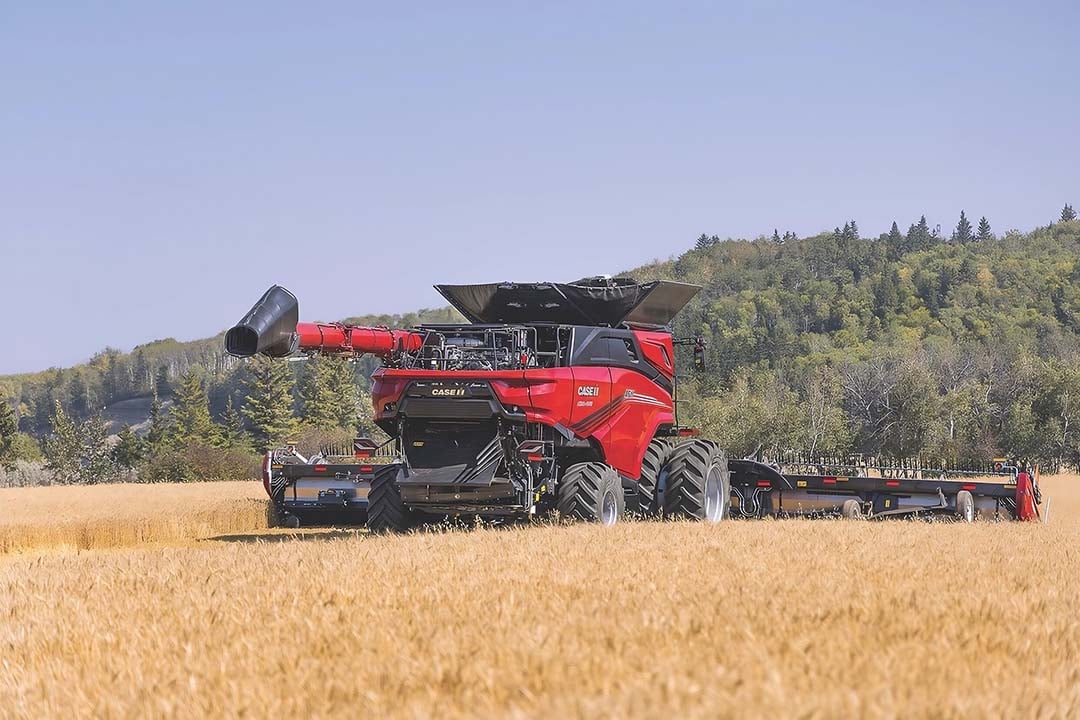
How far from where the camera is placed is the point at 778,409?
254ft

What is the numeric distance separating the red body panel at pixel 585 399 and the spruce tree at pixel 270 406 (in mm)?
71340

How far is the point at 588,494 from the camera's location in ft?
47.2

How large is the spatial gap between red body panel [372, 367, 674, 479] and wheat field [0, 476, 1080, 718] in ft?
13.8

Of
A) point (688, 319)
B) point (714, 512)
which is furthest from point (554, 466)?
point (688, 319)

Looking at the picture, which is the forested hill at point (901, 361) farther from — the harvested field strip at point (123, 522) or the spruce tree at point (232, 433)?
the spruce tree at point (232, 433)

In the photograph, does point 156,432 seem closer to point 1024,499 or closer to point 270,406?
point 270,406

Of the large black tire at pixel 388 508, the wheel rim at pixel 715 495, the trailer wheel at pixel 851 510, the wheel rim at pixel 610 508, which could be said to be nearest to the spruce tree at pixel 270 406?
the trailer wheel at pixel 851 510

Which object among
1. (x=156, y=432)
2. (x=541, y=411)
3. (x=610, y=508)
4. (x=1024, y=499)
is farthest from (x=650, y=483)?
(x=156, y=432)

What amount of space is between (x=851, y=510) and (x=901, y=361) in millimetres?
86183

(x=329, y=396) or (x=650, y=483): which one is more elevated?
(x=650, y=483)

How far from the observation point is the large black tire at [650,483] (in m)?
16.2

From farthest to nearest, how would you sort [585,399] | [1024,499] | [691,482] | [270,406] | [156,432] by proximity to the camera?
[270,406]
[156,432]
[1024,499]
[691,482]
[585,399]

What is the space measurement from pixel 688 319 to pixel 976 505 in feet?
446

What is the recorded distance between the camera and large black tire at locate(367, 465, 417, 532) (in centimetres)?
1489
